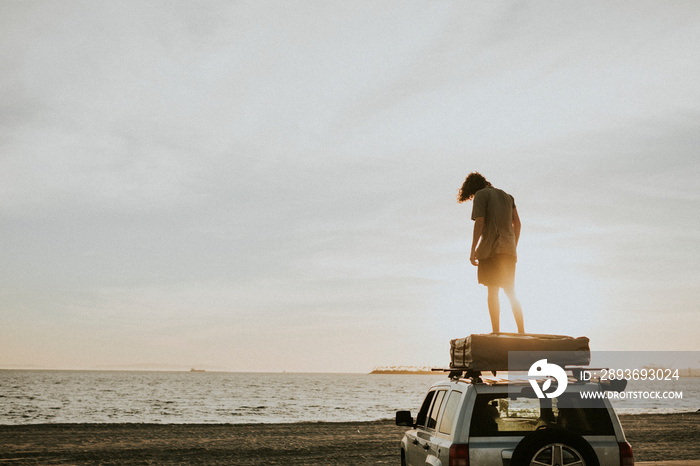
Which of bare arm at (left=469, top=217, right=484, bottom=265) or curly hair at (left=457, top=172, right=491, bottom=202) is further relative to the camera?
curly hair at (left=457, top=172, right=491, bottom=202)

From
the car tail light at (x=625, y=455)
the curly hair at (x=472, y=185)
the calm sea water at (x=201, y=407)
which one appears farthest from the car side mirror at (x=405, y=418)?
the calm sea water at (x=201, y=407)

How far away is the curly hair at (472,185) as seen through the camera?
833 centimetres

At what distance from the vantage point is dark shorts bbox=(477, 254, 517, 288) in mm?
7926

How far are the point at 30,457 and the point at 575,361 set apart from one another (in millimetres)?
16718

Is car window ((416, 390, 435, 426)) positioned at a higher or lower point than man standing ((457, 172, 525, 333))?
lower

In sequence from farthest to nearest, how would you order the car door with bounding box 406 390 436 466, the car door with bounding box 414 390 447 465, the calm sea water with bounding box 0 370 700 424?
the calm sea water with bounding box 0 370 700 424 < the car door with bounding box 406 390 436 466 < the car door with bounding box 414 390 447 465

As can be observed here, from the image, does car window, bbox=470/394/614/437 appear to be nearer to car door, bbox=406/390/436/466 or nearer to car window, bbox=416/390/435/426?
car door, bbox=406/390/436/466

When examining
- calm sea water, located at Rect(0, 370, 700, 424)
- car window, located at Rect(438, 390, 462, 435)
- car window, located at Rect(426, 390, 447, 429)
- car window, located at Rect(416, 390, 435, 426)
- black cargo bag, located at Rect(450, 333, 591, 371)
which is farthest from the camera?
calm sea water, located at Rect(0, 370, 700, 424)

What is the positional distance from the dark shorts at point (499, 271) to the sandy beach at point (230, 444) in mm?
10042

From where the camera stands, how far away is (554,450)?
202 inches

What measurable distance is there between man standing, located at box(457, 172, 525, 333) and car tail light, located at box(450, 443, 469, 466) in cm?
257

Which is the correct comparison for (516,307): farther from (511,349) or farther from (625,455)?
(625,455)

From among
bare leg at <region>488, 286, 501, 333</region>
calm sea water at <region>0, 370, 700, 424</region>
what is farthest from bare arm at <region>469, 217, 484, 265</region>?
calm sea water at <region>0, 370, 700, 424</region>

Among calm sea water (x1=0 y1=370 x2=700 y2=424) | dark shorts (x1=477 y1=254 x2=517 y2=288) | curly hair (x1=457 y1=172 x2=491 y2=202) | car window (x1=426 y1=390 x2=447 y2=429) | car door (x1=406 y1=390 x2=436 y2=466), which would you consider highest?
curly hair (x1=457 y1=172 x2=491 y2=202)
